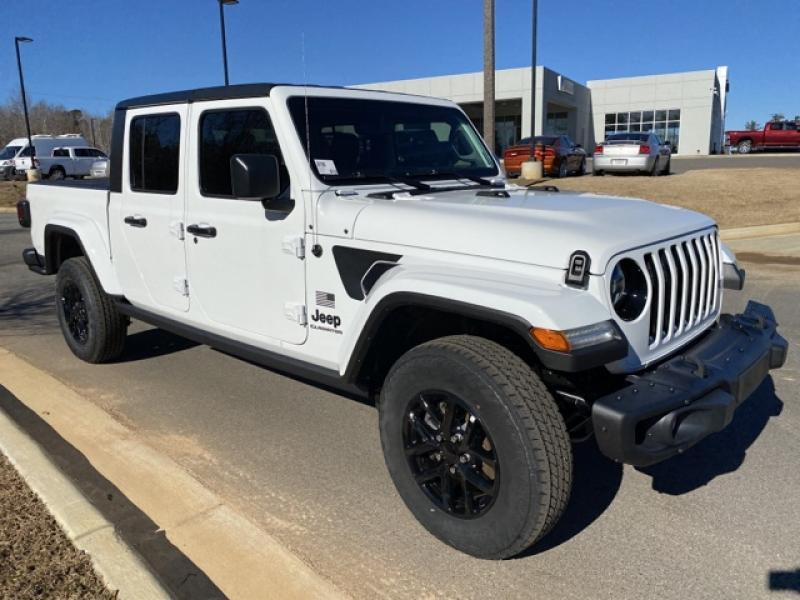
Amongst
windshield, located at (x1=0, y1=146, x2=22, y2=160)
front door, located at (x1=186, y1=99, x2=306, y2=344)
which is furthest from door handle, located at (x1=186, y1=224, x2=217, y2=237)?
windshield, located at (x1=0, y1=146, x2=22, y2=160)

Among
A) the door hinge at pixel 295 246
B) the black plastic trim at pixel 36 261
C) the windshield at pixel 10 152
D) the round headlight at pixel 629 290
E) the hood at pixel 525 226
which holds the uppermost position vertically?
the windshield at pixel 10 152

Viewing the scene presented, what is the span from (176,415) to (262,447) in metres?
0.82

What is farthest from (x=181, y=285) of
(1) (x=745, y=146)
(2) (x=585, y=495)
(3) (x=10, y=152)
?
(1) (x=745, y=146)

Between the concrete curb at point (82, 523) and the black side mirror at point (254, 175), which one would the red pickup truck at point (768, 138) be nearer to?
the black side mirror at point (254, 175)

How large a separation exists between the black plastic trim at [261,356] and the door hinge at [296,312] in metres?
0.22

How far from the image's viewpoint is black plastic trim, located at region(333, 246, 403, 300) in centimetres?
306

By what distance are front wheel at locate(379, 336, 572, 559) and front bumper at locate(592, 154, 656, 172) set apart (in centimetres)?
1691

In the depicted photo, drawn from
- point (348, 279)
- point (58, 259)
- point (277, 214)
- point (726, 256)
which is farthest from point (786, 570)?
point (58, 259)

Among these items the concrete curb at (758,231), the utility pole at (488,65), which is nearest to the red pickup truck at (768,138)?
the utility pole at (488,65)

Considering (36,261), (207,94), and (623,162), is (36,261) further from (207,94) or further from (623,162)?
(623,162)

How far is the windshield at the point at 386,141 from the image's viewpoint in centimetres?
356

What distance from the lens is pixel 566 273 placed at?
254cm

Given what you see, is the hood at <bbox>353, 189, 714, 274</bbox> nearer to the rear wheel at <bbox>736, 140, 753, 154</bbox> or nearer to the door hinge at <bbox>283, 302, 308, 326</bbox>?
the door hinge at <bbox>283, 302, 308, 326</bbox>

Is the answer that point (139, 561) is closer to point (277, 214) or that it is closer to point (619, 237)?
point (277, 214)
